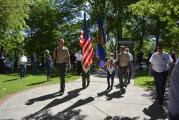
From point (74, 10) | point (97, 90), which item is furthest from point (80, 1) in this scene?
point (97, 90)

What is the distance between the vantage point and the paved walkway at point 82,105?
11.0m

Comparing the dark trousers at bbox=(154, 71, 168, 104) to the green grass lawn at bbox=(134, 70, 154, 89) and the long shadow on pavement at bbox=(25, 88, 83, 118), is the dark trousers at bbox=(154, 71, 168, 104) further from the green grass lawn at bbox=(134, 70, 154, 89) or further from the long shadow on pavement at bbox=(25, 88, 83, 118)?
the green grass lawn at bbox=(134, 70, 154, 89)

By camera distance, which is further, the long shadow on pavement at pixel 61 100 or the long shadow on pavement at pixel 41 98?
the long shadow on pavement at pixel 41 98

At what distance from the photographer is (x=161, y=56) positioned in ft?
41.1

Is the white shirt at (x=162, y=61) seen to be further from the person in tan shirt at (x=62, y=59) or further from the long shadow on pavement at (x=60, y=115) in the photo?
the person in tan shirt at (x=62, y=59)

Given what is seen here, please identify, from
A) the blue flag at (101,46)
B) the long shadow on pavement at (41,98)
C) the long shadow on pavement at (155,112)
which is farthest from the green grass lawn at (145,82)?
the long shadow on pavement at (155,112)

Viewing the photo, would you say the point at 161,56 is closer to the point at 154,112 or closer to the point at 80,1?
the point at 154,112

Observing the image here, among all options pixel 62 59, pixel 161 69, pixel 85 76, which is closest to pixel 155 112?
pixel 161 69

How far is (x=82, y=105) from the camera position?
12.6 metres

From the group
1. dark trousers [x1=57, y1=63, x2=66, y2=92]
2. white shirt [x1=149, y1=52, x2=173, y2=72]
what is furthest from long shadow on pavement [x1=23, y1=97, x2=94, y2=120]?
dark trousers [x1=57, y1=63, x2=66, y2=92]

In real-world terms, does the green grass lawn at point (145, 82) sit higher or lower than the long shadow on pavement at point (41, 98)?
higher

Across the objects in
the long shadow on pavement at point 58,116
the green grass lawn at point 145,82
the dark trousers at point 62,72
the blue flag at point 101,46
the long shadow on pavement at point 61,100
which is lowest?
the long shadow on pavement at point 58,116

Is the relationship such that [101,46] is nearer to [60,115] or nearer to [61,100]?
[61,100]

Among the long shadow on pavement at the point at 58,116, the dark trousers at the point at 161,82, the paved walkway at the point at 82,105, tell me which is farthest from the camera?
the dark trousers at the point at 161,82
